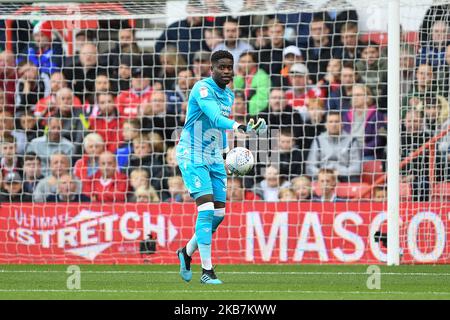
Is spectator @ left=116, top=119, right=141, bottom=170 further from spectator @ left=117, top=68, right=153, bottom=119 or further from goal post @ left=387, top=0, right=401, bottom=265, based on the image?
goal post @ left=387, top=0, right=401, bottom=265

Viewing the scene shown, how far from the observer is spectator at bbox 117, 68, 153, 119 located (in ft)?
52.1

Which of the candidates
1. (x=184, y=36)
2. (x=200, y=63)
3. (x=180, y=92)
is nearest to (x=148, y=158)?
(x=180, y=92)

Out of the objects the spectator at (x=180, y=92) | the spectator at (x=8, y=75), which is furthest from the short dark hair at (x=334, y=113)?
the spectator at (x=8, y=75)

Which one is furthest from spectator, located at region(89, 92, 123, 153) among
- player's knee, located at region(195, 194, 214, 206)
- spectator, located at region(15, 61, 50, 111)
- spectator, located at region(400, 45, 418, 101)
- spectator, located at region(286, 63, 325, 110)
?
player's knee, located at region(195, 194, 214, 206)

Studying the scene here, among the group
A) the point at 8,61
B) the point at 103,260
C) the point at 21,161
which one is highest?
the point at 8,61

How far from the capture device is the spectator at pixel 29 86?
16156 millimetres

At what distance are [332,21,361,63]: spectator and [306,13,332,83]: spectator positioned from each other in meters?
0.14

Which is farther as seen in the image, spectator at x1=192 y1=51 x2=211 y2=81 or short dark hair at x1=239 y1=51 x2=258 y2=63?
spectator at x1=192 y1=51 x2=211 y2=81

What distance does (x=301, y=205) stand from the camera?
47.2 feet

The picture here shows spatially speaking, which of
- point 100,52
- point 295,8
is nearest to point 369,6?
point 295,8

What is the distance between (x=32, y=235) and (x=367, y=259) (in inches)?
191

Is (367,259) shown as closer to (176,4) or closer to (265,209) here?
(265,209)

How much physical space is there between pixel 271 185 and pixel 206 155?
452 cm

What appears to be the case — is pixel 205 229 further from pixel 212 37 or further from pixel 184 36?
pixel 184 36
